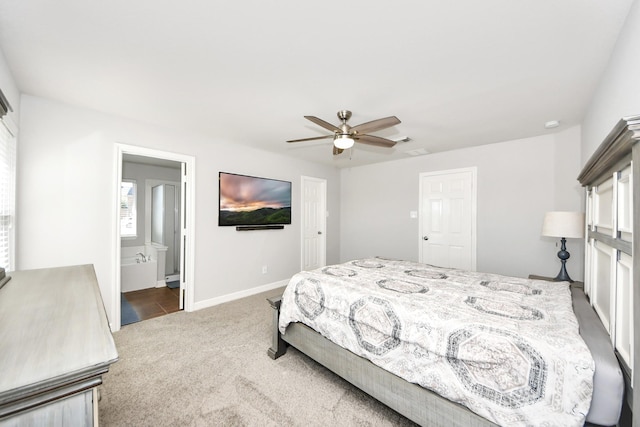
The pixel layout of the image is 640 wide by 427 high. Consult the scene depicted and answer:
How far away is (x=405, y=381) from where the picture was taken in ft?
5.35

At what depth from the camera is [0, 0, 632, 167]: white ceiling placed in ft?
4.82

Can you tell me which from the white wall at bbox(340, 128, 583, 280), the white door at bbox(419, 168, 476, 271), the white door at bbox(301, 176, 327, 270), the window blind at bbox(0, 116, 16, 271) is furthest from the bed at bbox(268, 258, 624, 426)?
the white door at bbox(301, 176, 327, 270)

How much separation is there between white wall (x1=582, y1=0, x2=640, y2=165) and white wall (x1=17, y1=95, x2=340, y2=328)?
3.91m

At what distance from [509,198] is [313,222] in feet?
10.6

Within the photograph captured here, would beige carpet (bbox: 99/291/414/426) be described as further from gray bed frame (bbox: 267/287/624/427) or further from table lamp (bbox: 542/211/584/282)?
table lamp (bbox: 542/211/584/282)

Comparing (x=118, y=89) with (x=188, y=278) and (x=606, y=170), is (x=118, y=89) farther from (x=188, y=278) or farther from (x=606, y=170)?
(x=606, y=170)

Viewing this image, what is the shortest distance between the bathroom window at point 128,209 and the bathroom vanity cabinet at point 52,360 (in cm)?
465

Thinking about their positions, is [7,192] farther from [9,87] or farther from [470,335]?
[470,335]

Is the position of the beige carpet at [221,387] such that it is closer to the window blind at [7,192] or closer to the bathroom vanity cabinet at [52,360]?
the bathroom vanity cabinet at [52,360]

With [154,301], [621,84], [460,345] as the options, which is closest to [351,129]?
[621,84]

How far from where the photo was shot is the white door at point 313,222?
519 centimetres

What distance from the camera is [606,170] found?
151cm

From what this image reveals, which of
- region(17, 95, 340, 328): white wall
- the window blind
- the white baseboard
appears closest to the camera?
the window blind

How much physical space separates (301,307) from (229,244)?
212 centimetres
